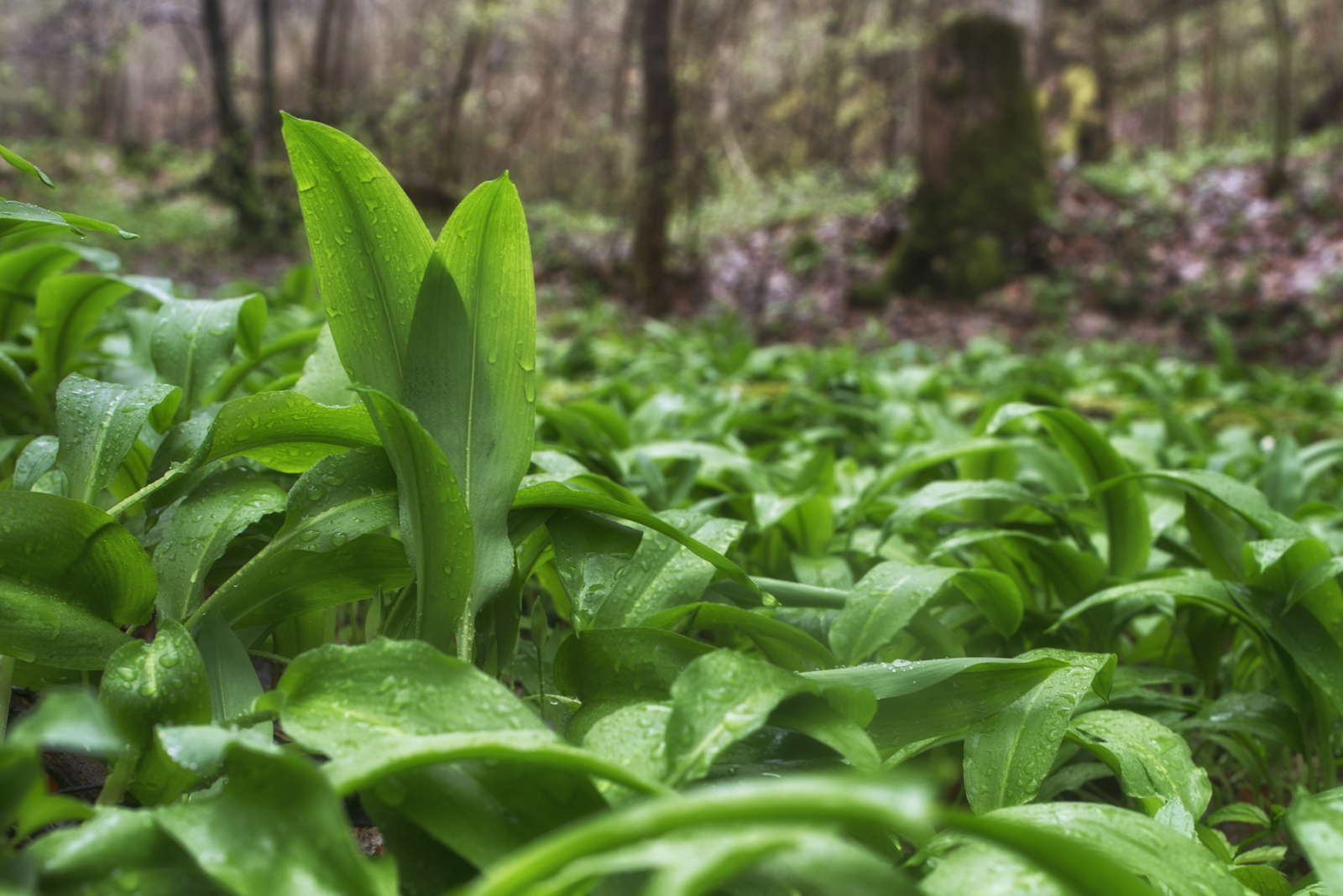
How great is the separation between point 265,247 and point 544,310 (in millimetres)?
3832

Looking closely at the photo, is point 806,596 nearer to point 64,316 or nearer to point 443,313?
point 443,313

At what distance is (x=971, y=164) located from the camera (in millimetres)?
6953

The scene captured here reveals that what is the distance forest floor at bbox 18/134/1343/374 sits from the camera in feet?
21.7

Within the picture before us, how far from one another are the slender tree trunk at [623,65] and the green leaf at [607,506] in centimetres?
1010

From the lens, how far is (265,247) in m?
9.27

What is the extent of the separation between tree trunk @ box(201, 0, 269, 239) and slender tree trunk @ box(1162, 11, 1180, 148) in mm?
11568

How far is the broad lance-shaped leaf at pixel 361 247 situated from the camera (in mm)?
768

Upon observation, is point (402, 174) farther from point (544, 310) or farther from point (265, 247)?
point (544, 310)

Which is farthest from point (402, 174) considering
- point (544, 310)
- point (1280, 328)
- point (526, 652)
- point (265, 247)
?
point (526, 652)

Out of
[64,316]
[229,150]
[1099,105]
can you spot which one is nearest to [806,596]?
[64,316]

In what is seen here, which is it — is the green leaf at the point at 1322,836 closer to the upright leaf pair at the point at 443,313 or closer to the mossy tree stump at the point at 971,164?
the upright leaf pair at the point at 443,313

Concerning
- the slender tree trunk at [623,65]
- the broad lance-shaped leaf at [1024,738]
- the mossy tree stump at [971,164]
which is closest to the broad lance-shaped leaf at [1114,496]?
the broad lance-shaped leaf at [1024,738]

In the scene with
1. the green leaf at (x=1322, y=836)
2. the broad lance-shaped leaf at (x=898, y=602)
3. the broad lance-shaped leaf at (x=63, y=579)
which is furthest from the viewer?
the broad lance-shaped leaf at (x=898, y=602)

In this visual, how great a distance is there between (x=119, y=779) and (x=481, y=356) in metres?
0.40
